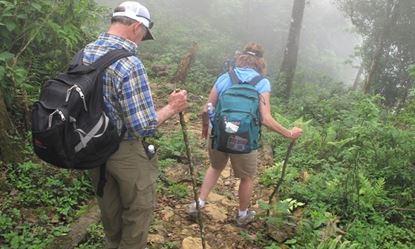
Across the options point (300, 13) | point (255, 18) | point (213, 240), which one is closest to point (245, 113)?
point (213, 240)

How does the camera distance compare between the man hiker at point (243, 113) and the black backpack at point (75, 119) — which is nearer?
the black backpack at point (75, 119)

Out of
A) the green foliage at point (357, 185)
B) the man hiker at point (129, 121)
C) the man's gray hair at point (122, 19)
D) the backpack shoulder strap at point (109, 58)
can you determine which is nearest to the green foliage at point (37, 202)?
the man hiker at point (129, 121)

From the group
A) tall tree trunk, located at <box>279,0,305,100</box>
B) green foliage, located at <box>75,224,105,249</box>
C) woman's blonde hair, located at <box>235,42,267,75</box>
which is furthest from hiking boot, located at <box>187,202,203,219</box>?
tall tree trunk, located at <box>279,0,305,100</box>

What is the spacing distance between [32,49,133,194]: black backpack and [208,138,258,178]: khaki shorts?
1978 mm

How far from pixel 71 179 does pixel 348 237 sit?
3.50m

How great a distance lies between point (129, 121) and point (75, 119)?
0.41 meters

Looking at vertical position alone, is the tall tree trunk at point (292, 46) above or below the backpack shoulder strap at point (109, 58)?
below

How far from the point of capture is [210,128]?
497 cm

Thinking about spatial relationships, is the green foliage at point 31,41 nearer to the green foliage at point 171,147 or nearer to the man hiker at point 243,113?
the green foliage at point 171,147

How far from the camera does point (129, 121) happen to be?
124 inches

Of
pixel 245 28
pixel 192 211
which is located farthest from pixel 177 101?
pixel 245 28

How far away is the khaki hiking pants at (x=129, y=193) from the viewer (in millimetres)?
3336

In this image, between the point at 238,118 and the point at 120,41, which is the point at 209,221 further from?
the point at 120,41

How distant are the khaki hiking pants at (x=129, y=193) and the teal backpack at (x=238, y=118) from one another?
120 centimetres
